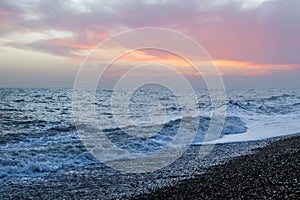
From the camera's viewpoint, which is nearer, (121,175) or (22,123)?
(121,175)

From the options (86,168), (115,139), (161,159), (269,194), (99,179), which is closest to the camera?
(269,194)

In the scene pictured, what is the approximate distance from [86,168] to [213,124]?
15637mm

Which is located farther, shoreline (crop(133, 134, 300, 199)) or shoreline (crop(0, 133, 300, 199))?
shoreline (crop(0, 133, 300, 199))

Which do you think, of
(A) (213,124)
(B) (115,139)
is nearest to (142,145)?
(B) (115,139)

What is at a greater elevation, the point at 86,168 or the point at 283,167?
the point at 283,167

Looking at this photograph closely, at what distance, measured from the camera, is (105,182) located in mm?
10102

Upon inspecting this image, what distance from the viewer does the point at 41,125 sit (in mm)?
23625

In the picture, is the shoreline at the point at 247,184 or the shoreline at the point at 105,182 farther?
the shoreline at the point at 105,182

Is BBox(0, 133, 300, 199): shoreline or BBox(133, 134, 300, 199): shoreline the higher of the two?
BBox(133, 134, 300, 199): shoreline

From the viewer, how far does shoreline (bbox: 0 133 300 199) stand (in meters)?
8.77

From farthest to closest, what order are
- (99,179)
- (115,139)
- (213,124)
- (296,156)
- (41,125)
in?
A: 1. (213,124)
2. (41,125)
3. (115,139)
4. (99,179)
5. (296,156)

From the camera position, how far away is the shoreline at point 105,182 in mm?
8773

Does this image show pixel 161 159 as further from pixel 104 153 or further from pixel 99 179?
pixel 99 179

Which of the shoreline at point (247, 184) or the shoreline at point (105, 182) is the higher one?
the shoreline at point (247, 184)
